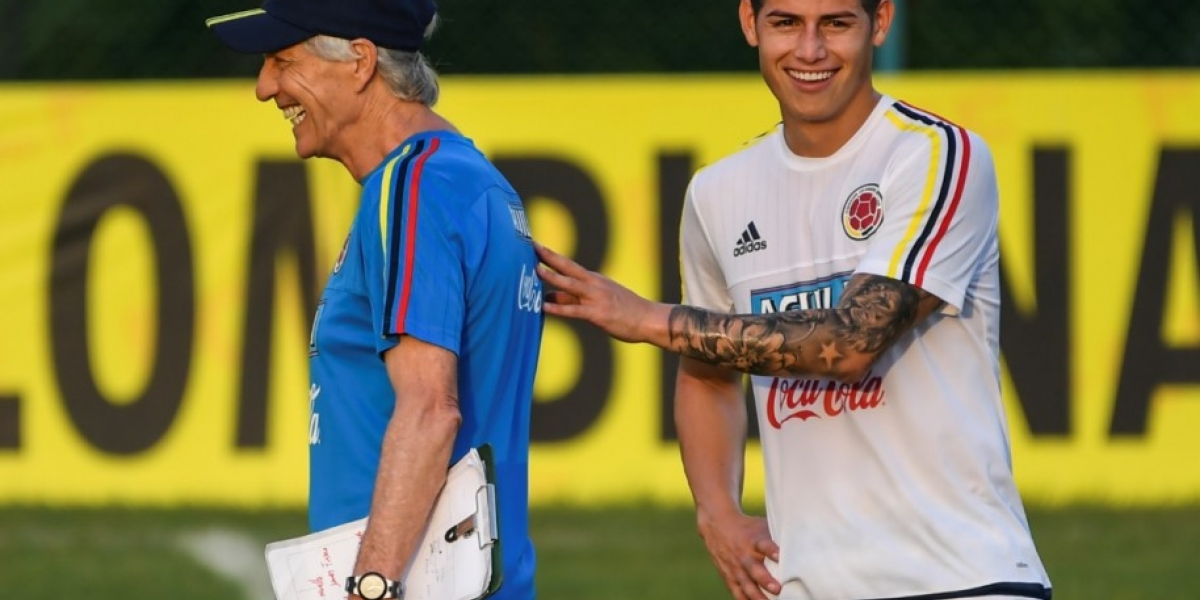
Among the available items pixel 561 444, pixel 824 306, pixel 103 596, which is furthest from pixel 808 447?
pixel 561 444

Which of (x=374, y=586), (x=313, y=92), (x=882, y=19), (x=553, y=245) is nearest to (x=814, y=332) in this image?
(x=882, y=19)

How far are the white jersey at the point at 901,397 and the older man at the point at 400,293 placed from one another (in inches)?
20.1

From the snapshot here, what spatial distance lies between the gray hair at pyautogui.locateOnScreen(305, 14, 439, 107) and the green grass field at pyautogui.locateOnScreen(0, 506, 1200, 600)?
3.59m

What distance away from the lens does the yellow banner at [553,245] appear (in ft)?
28.6

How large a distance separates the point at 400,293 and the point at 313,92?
0.55m

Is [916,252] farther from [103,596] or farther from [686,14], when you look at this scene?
[686,14]

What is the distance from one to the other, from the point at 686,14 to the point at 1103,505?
329 cm

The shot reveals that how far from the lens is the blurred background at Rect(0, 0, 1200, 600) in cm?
871

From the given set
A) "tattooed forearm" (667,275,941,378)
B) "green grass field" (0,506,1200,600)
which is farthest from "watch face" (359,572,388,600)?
"green grass field" (0,506,1200,600)

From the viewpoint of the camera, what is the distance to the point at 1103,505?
28.5 feet

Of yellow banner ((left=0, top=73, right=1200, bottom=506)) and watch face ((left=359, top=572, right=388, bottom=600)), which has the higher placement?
yellow banner ((left=0, top=73, right=1200, bottom=506))

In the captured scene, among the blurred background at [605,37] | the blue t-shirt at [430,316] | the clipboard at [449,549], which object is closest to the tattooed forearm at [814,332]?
the blue t-shirt at [430,316]

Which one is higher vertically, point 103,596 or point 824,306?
point 824,306

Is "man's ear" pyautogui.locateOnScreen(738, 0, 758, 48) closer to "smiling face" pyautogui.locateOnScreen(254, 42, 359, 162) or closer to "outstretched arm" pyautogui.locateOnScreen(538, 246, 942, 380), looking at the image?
"outstretched arm" pyautogui.locateOnScreen(538, 246, 942, 380)
